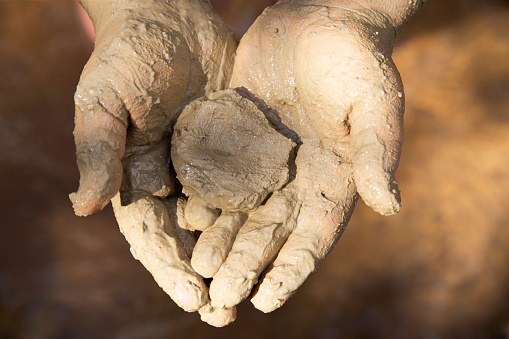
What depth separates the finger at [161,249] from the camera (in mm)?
1187

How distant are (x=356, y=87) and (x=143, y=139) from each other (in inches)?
26.2

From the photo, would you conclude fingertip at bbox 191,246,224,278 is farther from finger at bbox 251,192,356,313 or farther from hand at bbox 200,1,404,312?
finger at bbox 251,192,356,313

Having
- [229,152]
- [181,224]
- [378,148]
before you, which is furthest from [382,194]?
[181,224]

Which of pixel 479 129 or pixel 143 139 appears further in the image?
pixel 479 129

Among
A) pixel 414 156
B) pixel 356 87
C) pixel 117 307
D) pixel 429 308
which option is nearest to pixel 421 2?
pixel 356 87

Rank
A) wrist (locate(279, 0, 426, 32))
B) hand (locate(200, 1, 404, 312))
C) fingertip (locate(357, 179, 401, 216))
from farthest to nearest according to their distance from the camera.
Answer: wrist (locate(279, 0, 426, 32)), hand (locate(200, 1, 404, 312)), fingertip (locate(357, 179, 401, 216))

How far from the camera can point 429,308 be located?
261cm

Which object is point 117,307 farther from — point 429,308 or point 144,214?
point 429,308

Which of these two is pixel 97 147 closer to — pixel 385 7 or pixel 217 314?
pixel 217 314

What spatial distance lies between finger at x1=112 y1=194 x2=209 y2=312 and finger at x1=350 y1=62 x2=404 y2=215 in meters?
0.51

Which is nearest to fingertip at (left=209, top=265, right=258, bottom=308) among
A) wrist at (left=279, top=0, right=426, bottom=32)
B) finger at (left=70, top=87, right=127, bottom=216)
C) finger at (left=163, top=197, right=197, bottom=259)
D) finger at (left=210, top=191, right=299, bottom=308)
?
finger at (left=210, top=191, right=299, bottom=308)

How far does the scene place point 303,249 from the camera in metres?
1.26

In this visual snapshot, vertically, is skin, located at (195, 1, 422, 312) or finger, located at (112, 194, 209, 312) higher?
skin, located at (195, 1, 422, 312)

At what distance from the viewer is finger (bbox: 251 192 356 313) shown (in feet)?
3.92
